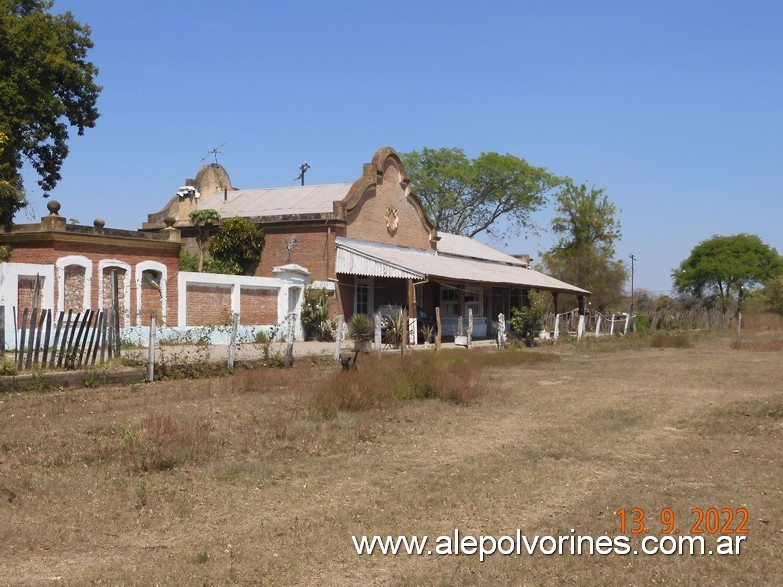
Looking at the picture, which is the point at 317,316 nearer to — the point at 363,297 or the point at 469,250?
the point at 363,297

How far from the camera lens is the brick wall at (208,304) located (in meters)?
24.0

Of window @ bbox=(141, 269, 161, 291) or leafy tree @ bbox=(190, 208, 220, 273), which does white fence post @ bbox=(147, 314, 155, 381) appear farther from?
leafy tree @ bbox=(190, 208, 220, 273)

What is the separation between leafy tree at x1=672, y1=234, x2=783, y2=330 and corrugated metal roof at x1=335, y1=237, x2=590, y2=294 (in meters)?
37.0

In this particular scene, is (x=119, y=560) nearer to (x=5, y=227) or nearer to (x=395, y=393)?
(x=395, y=393)

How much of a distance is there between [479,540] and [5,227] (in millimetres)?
20872

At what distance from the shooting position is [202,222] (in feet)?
101

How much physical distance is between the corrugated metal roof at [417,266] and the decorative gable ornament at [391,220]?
0.68 metres

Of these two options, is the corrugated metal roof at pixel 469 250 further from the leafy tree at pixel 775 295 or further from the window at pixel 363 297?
the leafy tree at pixel 775 295

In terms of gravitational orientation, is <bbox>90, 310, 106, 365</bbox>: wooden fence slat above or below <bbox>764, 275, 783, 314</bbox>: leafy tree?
below

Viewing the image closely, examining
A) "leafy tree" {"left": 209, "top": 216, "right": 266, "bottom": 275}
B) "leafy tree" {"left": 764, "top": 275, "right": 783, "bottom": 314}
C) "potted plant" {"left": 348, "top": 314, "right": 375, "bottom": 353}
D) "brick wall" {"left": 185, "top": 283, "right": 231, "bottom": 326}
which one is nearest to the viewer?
"brick wall" {"left": 185, "top": 283, "right": 231, "bottom": 326}

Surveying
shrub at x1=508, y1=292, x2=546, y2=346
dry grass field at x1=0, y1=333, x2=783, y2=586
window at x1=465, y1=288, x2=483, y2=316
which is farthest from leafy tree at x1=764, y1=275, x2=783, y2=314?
dry grass field at x1=0, y1=333, x2=783, y2=586

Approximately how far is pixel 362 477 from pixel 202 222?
2386 centimetres

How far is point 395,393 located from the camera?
13.4 meters

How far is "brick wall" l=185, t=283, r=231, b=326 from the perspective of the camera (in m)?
24.0
